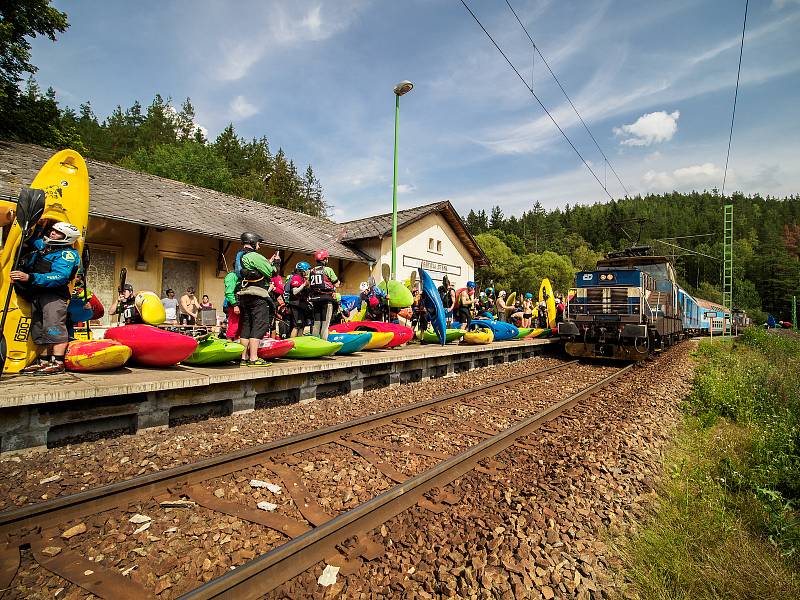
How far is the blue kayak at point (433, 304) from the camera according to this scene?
35.7 ft

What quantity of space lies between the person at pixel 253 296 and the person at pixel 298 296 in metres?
1.86

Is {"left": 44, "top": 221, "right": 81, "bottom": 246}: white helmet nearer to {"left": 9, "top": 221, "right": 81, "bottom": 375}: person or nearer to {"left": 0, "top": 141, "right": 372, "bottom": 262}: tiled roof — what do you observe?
{"left": 9, "top": 221, "right": 81, "bottom": 375}: person

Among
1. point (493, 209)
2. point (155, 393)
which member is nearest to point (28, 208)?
point (155, 393)

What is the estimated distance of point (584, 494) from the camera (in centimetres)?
389

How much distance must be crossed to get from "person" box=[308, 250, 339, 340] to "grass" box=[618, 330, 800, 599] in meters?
6.03

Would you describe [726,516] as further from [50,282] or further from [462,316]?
[462,316]

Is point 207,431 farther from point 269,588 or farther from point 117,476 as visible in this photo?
point 269,588

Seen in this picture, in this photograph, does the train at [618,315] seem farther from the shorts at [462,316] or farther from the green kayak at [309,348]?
the green kayak at [309,348]

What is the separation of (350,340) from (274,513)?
5040 millimetres

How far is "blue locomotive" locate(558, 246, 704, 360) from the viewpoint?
12.3 m

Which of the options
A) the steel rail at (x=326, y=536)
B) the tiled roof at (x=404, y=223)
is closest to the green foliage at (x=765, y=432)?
the steel rail at (x=326, y=536)

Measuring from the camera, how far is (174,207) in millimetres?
13914

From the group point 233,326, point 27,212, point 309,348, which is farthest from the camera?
point 233,326

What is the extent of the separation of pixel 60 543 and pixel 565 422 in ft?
18.8
